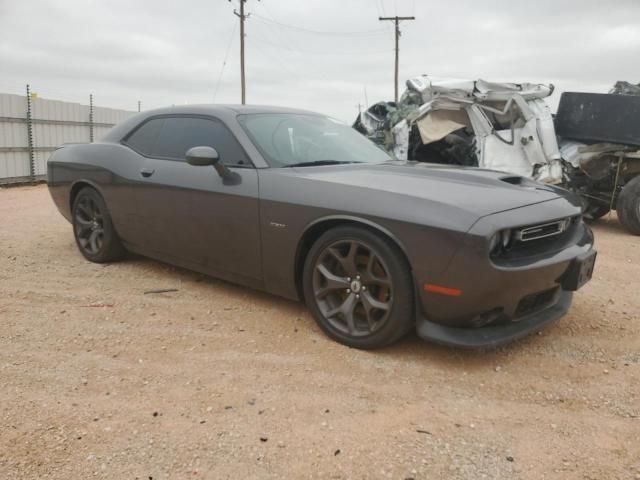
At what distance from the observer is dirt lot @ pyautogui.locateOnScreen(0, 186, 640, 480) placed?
6.93ft

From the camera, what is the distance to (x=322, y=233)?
10.7ft

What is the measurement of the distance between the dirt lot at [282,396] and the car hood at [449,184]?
88cm

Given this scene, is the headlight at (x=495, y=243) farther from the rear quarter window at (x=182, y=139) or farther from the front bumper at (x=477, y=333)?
the rear quarter window at (x=182, y=139)

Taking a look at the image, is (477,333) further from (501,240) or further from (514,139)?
(514,139)

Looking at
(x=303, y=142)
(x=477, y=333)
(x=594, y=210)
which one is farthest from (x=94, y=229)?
(x=594, y=210)

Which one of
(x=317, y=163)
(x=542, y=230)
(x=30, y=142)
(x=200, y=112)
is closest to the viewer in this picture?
(x=542, y=230)

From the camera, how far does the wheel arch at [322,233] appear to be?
2883mm

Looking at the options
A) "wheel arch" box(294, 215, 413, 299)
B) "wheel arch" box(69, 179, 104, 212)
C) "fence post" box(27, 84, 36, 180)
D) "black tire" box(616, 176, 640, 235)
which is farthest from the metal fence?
"black tire" box(616, 176, 640, 235)

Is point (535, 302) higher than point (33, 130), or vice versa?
point (33, 130)

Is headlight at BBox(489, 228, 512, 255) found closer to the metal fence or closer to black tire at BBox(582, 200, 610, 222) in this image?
black tire at BBox(582, 200, 610, 222)

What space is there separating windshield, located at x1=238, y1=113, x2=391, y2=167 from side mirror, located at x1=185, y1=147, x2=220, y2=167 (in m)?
0.32

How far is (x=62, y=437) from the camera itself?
2.24 meters

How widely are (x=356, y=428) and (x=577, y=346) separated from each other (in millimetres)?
1650

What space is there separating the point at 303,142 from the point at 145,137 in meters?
1.45
